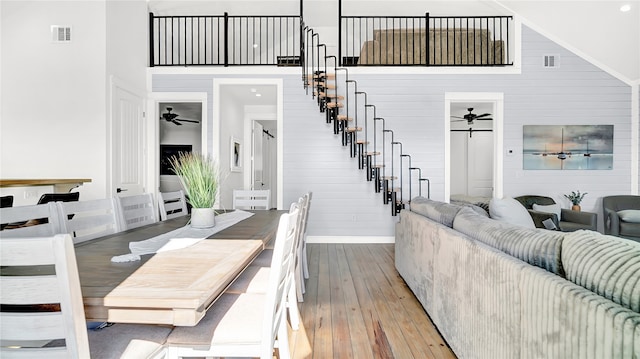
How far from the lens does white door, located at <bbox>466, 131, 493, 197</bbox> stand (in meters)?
9.96

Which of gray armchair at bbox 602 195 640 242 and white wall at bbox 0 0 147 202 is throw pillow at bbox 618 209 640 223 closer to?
gray armchair at bbox 602 195 640 242

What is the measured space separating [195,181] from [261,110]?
599 cm

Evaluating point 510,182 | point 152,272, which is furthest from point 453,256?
point 510,182

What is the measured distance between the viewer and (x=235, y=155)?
7125 millimetres

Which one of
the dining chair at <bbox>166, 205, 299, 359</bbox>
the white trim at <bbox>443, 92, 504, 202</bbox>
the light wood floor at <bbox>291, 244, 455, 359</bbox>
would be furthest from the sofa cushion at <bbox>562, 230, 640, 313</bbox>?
the white trim at <bbox>443, 92, 504, 202</bbox>

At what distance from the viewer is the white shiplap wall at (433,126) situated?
5.96 metres

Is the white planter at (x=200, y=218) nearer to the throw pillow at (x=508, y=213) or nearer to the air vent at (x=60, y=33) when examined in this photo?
the throw pillow at (x=508, y=213)

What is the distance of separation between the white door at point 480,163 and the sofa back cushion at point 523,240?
8405 millimetres

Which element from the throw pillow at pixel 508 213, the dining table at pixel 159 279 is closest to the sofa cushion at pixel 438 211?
the throw pillow at pixel 508 213

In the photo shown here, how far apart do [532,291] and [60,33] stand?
5.79 m

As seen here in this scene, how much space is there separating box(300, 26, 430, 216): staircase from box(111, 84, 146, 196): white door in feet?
8.94

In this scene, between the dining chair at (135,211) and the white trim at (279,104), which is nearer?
the dining chair at (135,211)

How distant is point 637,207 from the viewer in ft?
18.4

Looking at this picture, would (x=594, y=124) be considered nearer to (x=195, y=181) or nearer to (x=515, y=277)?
(x=515, y=277)
